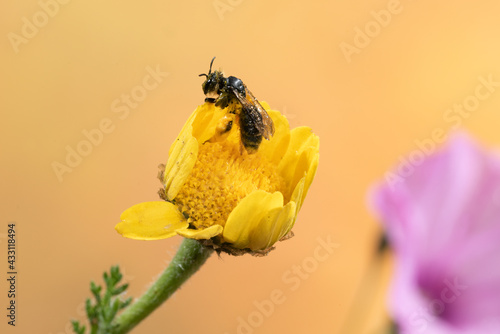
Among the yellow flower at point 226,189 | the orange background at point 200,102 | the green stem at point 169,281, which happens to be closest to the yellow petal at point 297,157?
the yellow flower at point 226,189

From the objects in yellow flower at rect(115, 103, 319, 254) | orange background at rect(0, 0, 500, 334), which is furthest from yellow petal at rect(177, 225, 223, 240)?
orange background at rect(0, 0, 500, 334)

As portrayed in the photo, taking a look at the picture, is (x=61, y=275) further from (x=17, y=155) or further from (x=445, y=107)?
(x=445, y=107)

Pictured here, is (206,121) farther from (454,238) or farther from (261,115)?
(454,238)

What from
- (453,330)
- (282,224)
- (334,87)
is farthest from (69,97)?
(453,330)

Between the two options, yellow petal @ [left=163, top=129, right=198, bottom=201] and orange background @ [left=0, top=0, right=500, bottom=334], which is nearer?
yellow petal @ [left=163, top=129, right=198, bottom=201]

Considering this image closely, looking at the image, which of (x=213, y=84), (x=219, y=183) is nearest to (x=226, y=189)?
(x=219, y=183)

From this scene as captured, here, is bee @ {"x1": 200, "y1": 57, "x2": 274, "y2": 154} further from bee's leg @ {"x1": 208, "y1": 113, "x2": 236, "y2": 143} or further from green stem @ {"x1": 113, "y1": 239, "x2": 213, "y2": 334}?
green stem @ {"x1": 113, "y1": 239, "x2": 213, "y2": 334}
